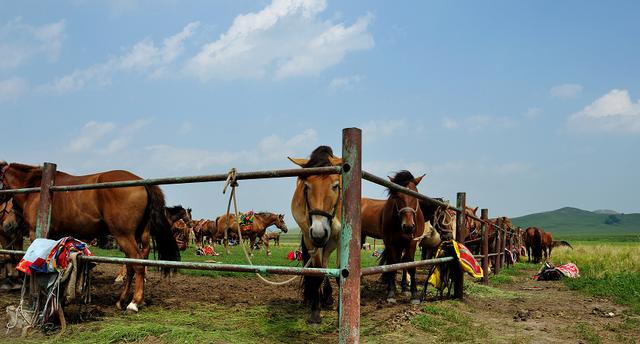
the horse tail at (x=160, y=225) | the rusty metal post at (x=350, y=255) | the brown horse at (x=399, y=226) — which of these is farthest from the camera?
the brown horse at (x=399, y=226)

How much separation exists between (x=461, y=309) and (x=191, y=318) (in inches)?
132

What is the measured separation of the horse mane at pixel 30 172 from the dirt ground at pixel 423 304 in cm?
171

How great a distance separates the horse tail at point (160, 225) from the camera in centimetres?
580

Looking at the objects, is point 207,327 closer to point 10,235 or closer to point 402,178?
point 402,178

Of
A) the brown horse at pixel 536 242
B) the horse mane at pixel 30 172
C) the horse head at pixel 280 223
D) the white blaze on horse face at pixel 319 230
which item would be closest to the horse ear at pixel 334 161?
the white blaze on horse face at pixel 319 230

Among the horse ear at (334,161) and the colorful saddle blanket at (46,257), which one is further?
the horse ear at (334,161)

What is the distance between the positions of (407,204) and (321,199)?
8.15ft

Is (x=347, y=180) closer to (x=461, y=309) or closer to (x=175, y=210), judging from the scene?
(x=461, y=309)

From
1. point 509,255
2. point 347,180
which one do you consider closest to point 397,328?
point 347,180

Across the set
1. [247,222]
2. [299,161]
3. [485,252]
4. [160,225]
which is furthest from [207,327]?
[247,222]

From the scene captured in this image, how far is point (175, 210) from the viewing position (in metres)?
18.5

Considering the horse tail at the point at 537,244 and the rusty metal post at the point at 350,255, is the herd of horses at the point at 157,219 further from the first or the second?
the horse tail at the point at 537,244

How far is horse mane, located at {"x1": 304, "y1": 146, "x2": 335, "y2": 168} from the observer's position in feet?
15.1

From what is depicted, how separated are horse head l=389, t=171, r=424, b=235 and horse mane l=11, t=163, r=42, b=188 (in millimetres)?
5645
